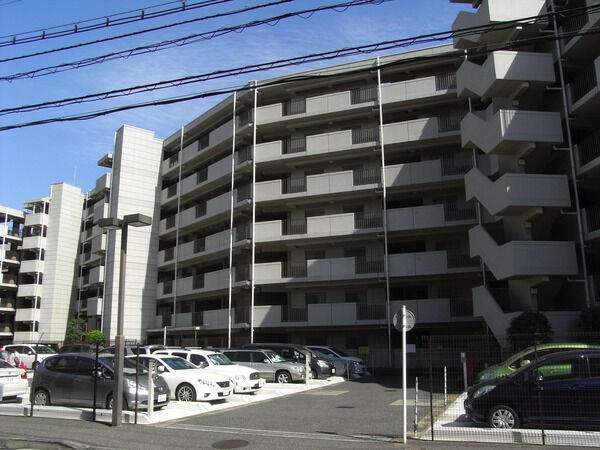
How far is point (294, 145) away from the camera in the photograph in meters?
36.4

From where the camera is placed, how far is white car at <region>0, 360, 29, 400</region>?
16.6 metres

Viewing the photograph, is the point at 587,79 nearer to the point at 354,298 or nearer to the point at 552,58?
the point at 552,58

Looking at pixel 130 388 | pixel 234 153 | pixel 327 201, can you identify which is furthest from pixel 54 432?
pixel 234 153

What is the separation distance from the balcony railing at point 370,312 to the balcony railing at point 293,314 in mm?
3315

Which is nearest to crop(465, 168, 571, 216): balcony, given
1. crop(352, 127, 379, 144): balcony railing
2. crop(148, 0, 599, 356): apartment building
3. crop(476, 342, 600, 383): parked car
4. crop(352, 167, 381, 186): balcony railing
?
crop(148, 0, 599, 356): apartment building

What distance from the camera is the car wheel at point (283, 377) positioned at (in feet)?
76.2

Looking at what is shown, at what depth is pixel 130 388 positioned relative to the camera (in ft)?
46.9

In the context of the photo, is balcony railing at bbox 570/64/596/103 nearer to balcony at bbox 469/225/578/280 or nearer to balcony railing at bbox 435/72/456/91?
balcony at bbox 469/225/578/280

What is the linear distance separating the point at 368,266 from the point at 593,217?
13.1m

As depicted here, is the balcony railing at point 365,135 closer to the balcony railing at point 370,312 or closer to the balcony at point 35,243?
the balcony railing at point 370,312

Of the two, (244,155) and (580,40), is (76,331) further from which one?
(580,40)

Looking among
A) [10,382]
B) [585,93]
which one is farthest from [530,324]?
[10,382]

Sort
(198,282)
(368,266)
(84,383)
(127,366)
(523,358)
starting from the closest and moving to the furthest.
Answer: (523,358) → (84,383) → (127,366) → (368,266) → (198,282)

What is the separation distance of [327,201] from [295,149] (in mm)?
4206
